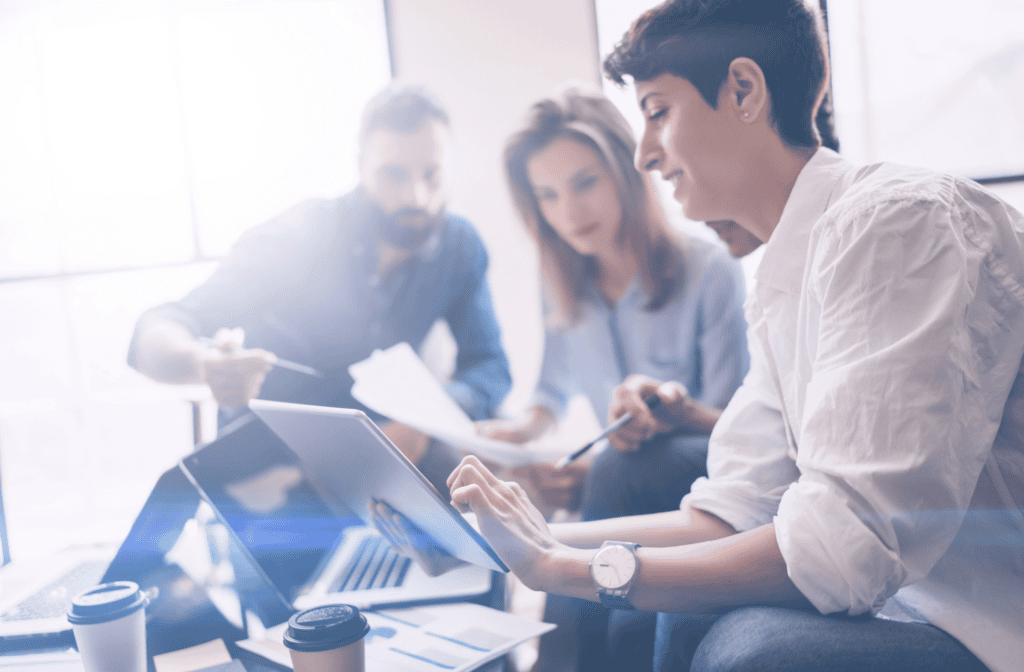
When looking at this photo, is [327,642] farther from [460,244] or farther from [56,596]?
[460,244]


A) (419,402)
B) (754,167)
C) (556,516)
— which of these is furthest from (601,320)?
(754,167)

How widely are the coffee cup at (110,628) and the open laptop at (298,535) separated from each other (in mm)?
150

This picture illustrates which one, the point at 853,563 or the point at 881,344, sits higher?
the point at 881,344


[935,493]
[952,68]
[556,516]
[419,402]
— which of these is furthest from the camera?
[952,68]

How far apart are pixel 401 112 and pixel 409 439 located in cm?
78

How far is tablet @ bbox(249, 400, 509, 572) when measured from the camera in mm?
587

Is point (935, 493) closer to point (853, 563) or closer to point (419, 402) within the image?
point (853, 563)

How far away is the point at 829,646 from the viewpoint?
507 millimetres

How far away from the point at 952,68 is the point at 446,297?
1863 mm

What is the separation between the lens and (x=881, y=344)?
0.50 metres

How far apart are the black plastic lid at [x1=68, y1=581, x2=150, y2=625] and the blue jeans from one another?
1.68 feet

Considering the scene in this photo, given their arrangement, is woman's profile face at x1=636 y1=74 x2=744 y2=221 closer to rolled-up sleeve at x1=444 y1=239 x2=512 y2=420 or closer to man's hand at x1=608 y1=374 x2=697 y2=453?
man's hand at x1=608 y1=374 x2=697 y2=453

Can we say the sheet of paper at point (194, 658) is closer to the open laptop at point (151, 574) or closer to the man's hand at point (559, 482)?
the open laptop at point (151, 574)

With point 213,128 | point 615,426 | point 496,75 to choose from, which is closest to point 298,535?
point 615,426
